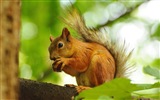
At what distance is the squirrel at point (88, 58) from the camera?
1.82 meters

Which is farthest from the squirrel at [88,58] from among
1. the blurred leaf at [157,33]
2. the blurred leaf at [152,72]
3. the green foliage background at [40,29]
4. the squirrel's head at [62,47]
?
the blurred leaf at [157,33]

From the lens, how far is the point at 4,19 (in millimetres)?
656

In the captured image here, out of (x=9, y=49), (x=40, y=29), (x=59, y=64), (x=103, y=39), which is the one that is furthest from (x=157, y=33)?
(x=9, y=49)

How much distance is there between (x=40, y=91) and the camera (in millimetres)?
1601

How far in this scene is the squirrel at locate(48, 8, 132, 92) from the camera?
1820 mm

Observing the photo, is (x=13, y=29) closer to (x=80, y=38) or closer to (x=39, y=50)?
(x=80, y=38)

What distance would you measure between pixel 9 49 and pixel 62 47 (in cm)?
121

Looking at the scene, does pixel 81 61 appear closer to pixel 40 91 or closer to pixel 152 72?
pixel 40 91

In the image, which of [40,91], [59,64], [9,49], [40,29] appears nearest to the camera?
[9,49]

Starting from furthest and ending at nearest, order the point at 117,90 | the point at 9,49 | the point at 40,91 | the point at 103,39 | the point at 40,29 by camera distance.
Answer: the point at 40,29 < the point at 103,39 < the point at 40,91 < the point at 117,90 < the point at 9,49

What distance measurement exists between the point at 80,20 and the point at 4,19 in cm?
149

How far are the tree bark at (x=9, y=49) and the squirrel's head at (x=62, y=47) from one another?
1.17m

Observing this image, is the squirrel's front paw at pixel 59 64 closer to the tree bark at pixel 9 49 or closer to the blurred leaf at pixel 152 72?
the blurred leaf at pixel 152 72

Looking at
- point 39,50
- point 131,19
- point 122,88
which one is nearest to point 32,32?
point 39,50
